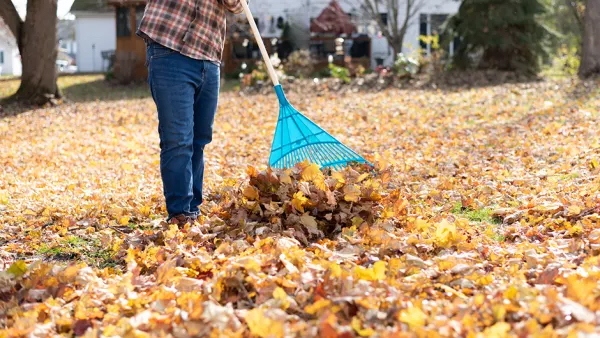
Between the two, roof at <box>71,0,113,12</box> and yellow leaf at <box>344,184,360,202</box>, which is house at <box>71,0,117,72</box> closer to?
roof at <box>71,0,113,12</box>

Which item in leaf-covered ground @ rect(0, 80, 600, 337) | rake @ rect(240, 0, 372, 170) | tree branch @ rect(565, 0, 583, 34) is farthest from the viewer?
tree branch @ rect(565, 0, 583, 34)

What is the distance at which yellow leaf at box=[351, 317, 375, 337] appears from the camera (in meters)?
2.24

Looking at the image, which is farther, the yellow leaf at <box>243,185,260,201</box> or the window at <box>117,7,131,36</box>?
the window at <box>117,7,131,36</box>

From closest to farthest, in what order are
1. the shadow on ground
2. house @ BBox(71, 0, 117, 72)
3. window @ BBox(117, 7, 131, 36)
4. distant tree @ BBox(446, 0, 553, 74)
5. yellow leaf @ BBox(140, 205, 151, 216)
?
yellow leaf @ BBox(140, 205, 151, 216), the shadow on ground, distant tree @ BBox(446, 0, 553, 74), window @ BBox(117, 7, 131, 36), house @ BBox(71, 0, 117, 72)

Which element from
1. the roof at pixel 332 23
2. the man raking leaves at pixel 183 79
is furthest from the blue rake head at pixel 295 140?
the roof at pixel 332 23

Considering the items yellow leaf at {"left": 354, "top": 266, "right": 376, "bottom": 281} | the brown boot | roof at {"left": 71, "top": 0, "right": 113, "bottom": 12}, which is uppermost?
roof at {"left": 71, "top": 0, "right": 113, "bottom": 12}

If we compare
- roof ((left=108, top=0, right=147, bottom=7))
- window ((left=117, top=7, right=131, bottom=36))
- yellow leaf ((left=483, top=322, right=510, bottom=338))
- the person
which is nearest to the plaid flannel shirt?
the person

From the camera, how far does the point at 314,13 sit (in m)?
28.2

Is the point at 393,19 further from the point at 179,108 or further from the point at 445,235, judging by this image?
the point at 445,235

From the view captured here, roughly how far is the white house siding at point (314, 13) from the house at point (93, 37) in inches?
360

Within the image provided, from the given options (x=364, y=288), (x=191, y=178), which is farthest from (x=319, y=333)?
(x=191, y=178)

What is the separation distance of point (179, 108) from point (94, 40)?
1254 inches

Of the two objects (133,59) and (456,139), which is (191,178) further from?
(133,59)

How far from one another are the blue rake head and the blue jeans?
69 centimetres
